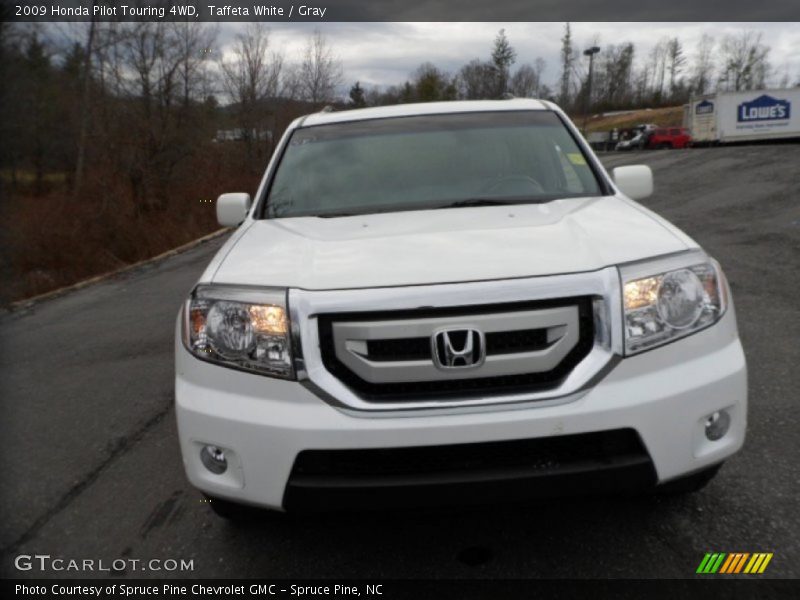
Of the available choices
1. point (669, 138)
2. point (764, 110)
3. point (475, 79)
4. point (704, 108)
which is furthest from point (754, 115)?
point (475, 79)

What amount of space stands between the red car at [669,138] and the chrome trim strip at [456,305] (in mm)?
45984

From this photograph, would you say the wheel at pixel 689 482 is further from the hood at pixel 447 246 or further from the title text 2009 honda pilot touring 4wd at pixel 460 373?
the hood at pixel 447 246

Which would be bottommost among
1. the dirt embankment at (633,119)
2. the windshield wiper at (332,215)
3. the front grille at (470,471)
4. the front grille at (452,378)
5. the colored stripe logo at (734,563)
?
the dirt embankment at (633,119)

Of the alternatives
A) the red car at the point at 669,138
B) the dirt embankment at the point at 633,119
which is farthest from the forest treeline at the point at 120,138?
the dirt embankment at the point at 633,119

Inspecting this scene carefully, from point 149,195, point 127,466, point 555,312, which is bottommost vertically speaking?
point 149,195

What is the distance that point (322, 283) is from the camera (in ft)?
7.13

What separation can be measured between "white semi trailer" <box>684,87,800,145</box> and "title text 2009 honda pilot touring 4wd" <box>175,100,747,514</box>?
137 feet

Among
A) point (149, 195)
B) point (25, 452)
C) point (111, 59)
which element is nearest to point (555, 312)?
point (25, 452)

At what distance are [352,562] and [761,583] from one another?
57.7 inches

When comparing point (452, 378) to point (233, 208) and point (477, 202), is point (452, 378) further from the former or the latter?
point (233, 208)

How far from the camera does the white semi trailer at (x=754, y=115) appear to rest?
37875 millimetres

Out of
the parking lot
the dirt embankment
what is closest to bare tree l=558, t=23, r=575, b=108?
the dirt embankment

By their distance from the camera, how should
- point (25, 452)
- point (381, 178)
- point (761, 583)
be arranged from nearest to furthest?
point (761, 583) < point (381, 178) < point (25, 452)

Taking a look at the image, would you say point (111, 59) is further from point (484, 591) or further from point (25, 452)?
point (484, 591)
